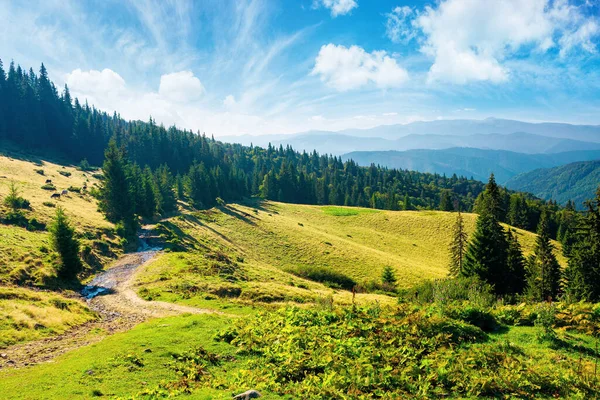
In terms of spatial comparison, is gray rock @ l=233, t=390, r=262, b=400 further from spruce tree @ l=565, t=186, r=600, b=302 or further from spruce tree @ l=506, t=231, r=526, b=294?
spruce tree @ l=506, t=231, r=526, b=294

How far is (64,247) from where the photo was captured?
103ft

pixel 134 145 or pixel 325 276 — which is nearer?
pixel 325 276

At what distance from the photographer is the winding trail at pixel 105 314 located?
16375 mm

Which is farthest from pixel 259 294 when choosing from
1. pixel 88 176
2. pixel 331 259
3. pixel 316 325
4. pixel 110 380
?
pixel 88 176

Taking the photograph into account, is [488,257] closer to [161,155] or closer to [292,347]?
[292,347]

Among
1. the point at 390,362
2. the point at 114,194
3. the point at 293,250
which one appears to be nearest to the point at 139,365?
the point at 390,362

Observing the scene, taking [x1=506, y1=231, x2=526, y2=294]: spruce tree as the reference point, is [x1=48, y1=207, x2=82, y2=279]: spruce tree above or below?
above

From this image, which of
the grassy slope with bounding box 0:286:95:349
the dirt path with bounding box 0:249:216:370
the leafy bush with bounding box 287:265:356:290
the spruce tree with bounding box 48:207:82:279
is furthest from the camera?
the leafy bush with bounding box 287:265:356:290

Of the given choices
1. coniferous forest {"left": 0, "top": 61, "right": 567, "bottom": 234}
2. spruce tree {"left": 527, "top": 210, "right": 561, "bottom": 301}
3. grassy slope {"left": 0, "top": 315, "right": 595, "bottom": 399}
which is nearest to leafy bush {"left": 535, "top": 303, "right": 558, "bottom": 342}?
grassy slope {"left": 0, "top": 315, "right": 595, "bottom": 399}

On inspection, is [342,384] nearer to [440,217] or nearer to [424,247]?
[424,247]

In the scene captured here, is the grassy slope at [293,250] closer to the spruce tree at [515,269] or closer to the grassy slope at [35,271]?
the grassy slope at [35,271]

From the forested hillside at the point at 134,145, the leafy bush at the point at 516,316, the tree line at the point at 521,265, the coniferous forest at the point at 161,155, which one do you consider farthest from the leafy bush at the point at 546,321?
the forested hillside at the point at 134,145

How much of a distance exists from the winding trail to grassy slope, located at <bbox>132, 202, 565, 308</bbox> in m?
1.88

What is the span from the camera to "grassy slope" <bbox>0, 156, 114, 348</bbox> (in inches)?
769
